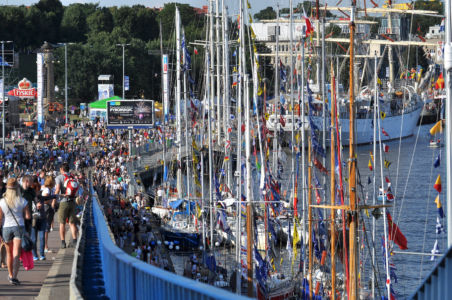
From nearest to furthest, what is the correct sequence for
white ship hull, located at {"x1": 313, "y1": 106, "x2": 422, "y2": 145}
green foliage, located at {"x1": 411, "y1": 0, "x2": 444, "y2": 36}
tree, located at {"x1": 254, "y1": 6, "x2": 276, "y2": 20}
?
1. green foliage, located at {"x1": 411, "y1": 0, "x2": 444, "y2": 36}
2. white ship hull, located at {"x1": 313, "y1": 106, "x2": 422, "y2": 145}
3. tree, located at {"x1": 254, "y1": 6, "x2": 276, "y2": 20}

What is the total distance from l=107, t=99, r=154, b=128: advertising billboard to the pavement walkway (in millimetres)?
48540

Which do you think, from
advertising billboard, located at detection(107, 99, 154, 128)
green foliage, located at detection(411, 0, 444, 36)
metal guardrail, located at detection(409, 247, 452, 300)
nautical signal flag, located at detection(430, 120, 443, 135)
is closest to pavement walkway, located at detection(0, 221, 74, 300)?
metal guardrail, located at detection(409, 247, 452, 300)

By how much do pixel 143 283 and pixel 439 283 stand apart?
6.62 ft

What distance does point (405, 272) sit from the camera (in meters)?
34.6

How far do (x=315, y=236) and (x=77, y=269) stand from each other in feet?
66.4

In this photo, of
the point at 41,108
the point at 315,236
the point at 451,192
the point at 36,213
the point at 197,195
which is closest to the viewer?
the point at 451,192

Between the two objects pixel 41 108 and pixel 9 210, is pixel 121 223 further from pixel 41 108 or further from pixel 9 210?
pixel 41 108

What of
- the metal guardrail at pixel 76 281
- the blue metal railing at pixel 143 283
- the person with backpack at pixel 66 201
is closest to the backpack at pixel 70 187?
the person with backpack at pixel 66 201

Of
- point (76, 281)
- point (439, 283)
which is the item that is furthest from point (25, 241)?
point (439, 283)

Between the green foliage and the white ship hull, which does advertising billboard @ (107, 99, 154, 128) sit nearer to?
the white ship hull

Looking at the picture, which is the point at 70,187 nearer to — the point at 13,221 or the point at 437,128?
the point at 13,221

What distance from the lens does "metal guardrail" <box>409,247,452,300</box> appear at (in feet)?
19.8

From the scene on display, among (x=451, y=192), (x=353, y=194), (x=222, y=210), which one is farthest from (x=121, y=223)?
(x=451, y=192)

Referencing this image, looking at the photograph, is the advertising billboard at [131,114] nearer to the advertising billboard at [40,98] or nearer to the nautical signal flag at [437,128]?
the advertising billboard at [40,98]
